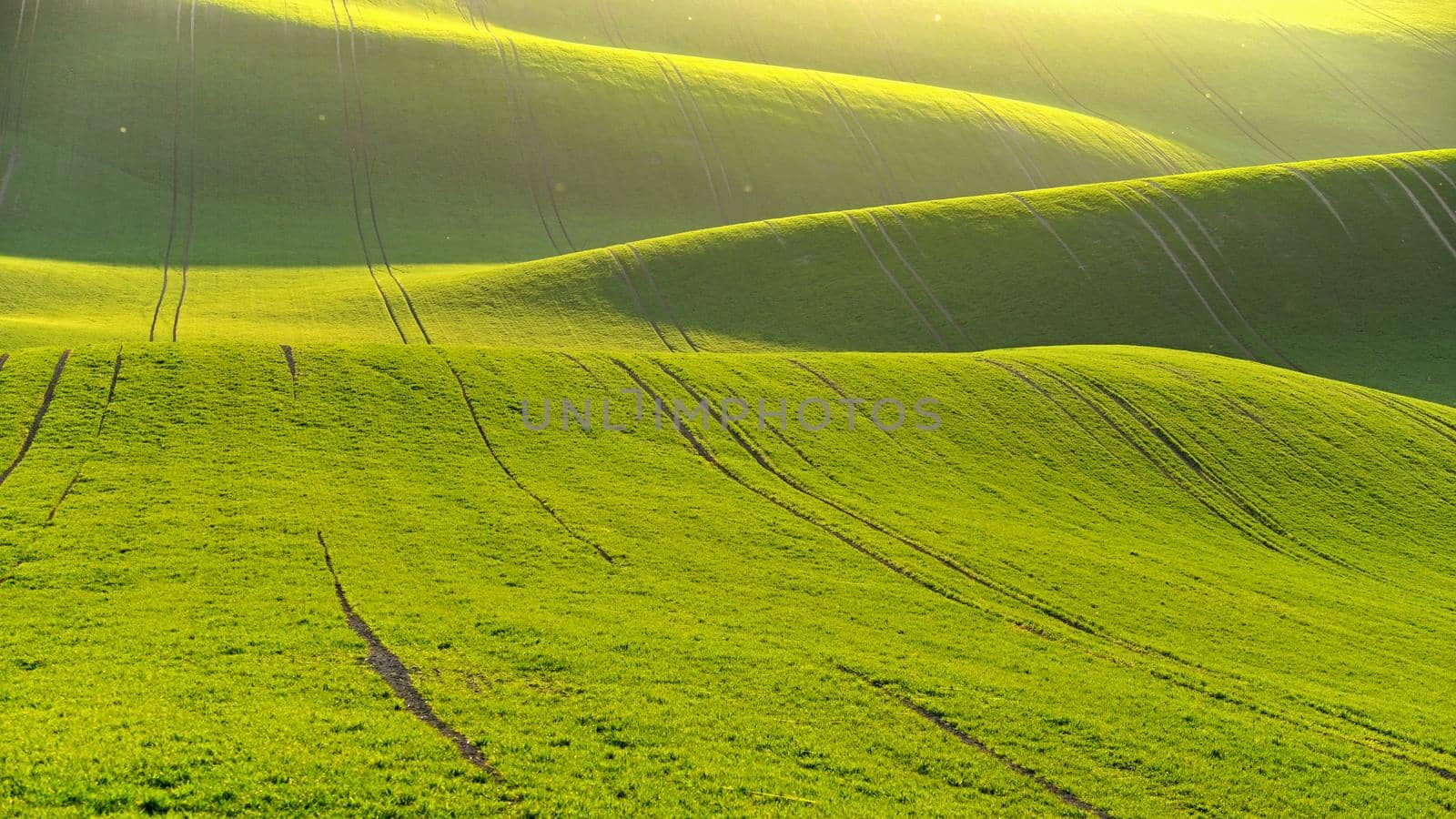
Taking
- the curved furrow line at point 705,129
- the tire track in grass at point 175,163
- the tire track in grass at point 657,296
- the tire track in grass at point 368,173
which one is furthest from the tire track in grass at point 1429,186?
the tire track in grass at point 175,163

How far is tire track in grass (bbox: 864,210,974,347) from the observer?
5934 cm

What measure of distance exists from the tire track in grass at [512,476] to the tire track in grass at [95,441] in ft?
Result: 35.2

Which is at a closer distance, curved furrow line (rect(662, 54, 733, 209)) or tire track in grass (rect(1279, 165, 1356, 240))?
tire track in grass (rect(1279, 165, 1356, 240))

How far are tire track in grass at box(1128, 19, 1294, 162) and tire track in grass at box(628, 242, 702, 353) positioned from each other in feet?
271

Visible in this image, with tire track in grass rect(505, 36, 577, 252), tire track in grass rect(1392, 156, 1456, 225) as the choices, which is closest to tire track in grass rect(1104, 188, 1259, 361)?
tire track in grass rect(1392, 156, 1456, 225)

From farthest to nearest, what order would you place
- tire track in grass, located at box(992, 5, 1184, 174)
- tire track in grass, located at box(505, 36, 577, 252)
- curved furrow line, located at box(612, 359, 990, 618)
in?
tire track in grass, located at box(992, 5, 1184, 174) < tire track in grass, located at box(505, 36, 577, 252) < curved furrow line, located at box(612, 359, 990, 618)

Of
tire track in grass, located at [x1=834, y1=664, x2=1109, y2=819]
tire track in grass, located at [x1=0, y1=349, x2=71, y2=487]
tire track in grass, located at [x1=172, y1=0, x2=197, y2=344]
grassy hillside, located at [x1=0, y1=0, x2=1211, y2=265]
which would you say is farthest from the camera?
grassy hillside, located at [x1=0, y1=0, x2=1211, y2=265]

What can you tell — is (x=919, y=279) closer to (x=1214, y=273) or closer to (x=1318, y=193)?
(x=1214, y=273)

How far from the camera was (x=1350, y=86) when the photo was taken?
126 meters

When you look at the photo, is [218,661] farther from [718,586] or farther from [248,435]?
[248,435]

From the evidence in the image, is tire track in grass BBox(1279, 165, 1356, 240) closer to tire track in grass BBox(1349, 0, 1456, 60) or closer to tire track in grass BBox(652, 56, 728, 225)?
tire track in grass BBox(652, 56, 728, 225)

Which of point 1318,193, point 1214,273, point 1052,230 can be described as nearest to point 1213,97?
point 1318,193

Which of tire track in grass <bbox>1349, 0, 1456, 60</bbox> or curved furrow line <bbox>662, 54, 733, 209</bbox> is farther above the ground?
tire track in grass <bbox>1349, 0, 1456, 60</bbox>

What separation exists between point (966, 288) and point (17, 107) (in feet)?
254
